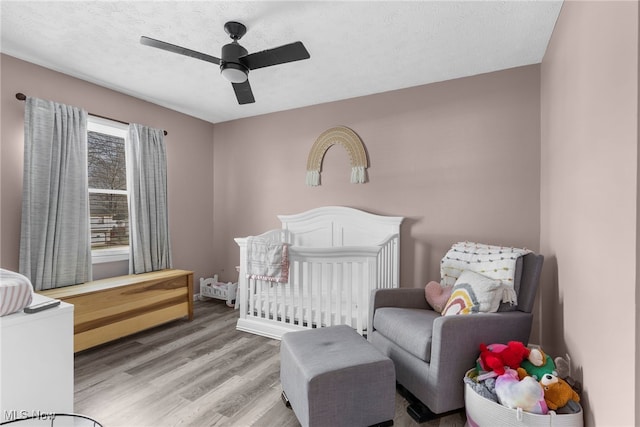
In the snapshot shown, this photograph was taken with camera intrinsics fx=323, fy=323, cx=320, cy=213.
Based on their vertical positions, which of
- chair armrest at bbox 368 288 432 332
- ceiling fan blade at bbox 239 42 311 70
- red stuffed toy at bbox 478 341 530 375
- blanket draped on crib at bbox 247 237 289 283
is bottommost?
red stuffed toy at bbox 478 341 530 375

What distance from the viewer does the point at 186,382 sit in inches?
84.1

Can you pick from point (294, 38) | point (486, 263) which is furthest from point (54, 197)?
point (486, 263)

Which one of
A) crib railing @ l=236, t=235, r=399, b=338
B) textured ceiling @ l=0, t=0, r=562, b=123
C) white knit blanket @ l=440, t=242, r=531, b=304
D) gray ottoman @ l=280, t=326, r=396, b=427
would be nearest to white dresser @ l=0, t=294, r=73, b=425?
gray ottoman @ l=280, t=326, r=396, b=427

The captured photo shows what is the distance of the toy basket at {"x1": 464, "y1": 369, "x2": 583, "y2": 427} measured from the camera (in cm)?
134

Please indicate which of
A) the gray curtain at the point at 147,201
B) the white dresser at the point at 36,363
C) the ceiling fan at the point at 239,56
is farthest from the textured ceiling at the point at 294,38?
the white dresser at the point at 36,363

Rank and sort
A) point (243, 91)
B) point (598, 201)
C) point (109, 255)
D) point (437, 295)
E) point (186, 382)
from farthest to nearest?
point (109, 255), point (243, 91), point (437, 295), point (186, 382), point (598, 201)

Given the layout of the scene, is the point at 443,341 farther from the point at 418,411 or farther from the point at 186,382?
the point at 186,382

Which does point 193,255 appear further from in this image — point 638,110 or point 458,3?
point 638,110

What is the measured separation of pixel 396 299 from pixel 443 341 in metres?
0.65

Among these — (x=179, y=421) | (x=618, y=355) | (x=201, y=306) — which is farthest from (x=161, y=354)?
(x=618, y=355)

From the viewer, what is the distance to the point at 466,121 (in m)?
2.89

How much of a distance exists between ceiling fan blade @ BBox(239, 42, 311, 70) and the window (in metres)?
1.91

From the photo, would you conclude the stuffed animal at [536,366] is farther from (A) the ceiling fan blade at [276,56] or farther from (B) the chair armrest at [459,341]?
(A) the ceiling fan blade at [276,56]

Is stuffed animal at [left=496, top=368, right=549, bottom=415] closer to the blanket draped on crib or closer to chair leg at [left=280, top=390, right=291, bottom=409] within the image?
chair leg at [left=280, top=390, right=291, bottom=409]
